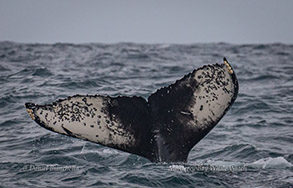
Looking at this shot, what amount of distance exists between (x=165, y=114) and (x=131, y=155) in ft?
6.37

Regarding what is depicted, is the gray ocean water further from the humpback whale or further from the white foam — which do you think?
the humpback whale

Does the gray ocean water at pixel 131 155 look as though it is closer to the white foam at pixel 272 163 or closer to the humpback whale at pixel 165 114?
the white foam at pixel 272 163

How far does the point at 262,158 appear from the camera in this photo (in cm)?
824

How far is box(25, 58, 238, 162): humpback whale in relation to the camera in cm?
623

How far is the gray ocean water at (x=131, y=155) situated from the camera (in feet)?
22.3

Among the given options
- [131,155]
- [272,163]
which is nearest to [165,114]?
[131,155]

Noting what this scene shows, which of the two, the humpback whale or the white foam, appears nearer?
the humpback whale

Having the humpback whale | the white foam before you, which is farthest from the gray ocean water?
the humpback whale

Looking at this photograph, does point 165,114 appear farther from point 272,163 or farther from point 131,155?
point 272,163

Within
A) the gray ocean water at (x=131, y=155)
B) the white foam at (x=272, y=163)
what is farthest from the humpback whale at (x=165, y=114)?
the white foam at (x=272, y=163)

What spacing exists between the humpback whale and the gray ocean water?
1.63ft

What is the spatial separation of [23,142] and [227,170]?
13.1 feet

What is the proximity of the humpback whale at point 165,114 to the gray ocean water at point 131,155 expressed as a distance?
496mm

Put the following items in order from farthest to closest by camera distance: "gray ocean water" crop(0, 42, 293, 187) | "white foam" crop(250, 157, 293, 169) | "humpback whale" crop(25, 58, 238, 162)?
"white foam" crop(250, 157, 293, 169) → "gray ocean water" crop(0, 42, 293, 187) → "humpback whale" crop(25, 58, 238, 162)
